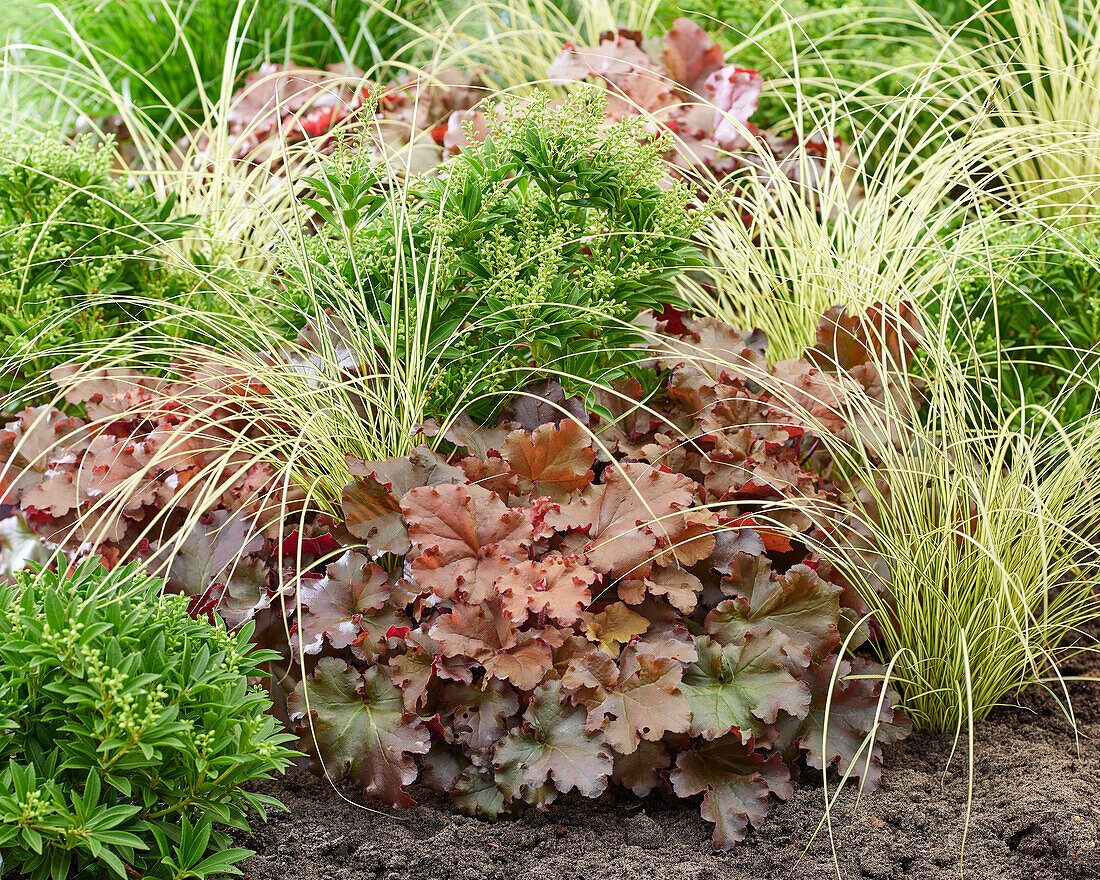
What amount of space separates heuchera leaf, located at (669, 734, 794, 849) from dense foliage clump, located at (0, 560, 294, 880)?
75 cm

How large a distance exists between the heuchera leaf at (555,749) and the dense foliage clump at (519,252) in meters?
0.67

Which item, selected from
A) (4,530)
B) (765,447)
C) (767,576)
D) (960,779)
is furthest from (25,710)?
(960,779)

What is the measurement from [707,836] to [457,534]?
74 centimetres

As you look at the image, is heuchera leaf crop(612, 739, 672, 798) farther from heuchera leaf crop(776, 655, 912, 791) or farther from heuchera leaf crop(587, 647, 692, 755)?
heuchera leaf crop(776, 655, 912, 791)

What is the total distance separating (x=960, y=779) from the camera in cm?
189

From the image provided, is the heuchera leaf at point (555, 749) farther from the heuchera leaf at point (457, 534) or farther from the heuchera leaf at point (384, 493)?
the heuchera leaf at point (384, 493)

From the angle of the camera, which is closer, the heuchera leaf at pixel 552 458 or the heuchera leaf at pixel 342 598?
the heuchera leaf at pixel 342 598

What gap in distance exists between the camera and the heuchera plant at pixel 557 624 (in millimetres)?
1738

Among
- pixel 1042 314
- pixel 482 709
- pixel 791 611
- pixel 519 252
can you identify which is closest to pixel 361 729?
pixel 482 709

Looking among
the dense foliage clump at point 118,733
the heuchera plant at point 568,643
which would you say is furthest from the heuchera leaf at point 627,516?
the dense foliage clump at point 118,733

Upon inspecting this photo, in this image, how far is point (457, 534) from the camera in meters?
1.85

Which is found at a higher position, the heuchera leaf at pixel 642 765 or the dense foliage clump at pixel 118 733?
the dense foliage clump at pixel 118 733

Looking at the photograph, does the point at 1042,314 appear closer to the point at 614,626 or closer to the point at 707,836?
the point at 614,626

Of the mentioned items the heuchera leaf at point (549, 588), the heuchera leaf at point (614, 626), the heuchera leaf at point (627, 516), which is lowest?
→ the heuchera leaf at point (614, 626)
